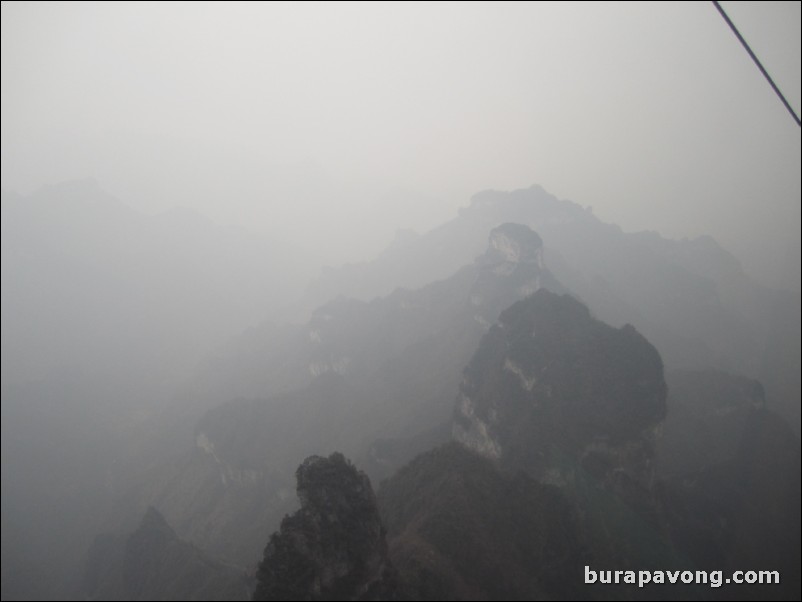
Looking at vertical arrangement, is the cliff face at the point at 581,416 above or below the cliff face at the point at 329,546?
below

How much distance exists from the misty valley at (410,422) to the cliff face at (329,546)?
11 centimetres

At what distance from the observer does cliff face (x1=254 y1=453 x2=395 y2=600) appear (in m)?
15.5

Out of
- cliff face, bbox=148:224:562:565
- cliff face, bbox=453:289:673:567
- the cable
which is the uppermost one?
the cable

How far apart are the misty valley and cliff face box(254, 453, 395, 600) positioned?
0.36ft

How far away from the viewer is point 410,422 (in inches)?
2133

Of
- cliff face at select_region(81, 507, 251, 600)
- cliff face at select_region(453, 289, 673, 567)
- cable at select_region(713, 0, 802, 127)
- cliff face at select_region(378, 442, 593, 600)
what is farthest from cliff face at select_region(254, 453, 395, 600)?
cable at select_region(713, 0, 802, 127)

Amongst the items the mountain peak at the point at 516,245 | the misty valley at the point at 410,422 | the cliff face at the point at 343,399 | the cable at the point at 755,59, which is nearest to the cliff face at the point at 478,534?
the misty valley at the point at 410,422

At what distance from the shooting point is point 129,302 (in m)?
108

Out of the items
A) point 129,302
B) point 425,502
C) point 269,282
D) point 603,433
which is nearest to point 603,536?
point 603,433

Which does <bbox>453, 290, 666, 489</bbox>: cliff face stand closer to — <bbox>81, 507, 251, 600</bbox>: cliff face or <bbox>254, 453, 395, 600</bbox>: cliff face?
<bbox>254, 453, 395, 600</bbox>: cliff face

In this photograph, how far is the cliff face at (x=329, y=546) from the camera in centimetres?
1547

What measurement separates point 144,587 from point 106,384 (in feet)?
214

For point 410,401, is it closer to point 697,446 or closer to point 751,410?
point 697,446

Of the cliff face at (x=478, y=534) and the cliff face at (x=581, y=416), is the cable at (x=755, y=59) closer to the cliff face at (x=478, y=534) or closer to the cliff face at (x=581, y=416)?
the cliff face at (x=478, y=534)
